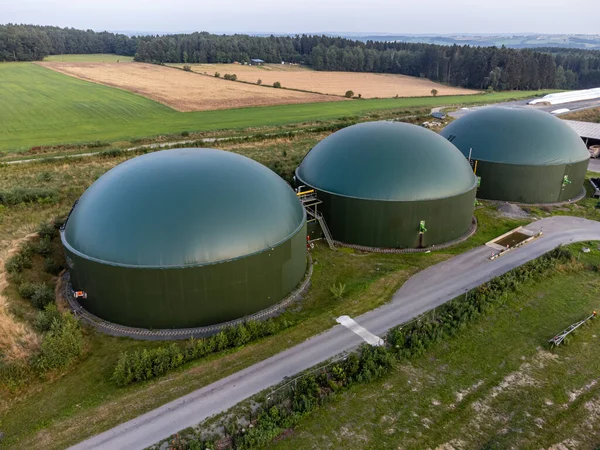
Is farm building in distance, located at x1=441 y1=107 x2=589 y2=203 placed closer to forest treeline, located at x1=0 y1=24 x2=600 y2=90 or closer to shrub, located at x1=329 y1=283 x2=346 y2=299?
shrub, located at x1=329 y1=283 x2=346 y2=299

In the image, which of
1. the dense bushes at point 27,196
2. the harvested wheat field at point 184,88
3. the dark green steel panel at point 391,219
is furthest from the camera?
the harvested wheat field at point 184,88

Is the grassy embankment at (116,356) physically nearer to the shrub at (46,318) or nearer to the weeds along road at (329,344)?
the weeds along road at (329,344)

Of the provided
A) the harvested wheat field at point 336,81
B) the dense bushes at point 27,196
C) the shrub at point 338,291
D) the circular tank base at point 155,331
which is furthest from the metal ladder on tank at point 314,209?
the harvested wheat field at point 336,81

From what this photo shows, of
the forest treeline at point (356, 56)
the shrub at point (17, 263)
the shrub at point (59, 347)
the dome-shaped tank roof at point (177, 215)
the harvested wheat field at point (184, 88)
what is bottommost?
the shrub at point (59, 347)

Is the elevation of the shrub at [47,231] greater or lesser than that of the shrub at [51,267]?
greater

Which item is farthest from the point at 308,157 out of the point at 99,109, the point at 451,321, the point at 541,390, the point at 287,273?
the point at 99,109
